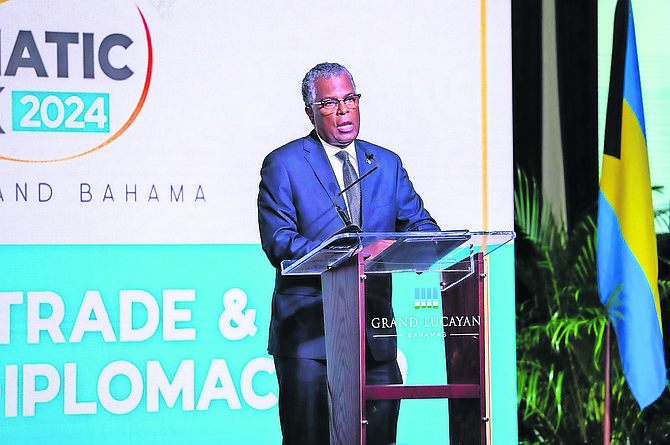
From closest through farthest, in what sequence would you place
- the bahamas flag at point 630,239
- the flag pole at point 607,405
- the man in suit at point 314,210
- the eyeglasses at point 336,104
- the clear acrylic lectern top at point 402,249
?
the clear acrylic lectern top at point 402,249
the man in suit at point 314,210
the eyeglasses at point 336,104
the bahamas flag at point 630,239
the flag pole at point 607,405

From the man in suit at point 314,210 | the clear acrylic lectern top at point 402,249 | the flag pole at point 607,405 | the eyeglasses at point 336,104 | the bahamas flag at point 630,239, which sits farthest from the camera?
the flag pole at point 607,405

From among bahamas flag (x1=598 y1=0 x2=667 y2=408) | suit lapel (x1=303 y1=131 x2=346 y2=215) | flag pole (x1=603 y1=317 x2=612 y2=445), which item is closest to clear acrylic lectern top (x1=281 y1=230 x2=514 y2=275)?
suit lapel (x1=303 y1=131 x2=346 y2=215)

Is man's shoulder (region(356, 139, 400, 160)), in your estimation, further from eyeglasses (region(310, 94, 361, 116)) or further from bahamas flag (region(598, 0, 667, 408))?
bahamas flag (region(598, 0, 667, 408))

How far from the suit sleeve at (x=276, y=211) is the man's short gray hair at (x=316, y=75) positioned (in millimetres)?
312

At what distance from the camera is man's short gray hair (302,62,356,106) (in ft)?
14.4

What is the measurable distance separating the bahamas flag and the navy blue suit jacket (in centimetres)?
93

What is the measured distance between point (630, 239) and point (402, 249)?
2169 mm

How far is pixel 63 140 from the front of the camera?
4246 millimetres

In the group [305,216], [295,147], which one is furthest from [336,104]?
Answer: [305,216]

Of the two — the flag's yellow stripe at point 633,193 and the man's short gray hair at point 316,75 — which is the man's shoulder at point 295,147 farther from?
the flag's yellow stripe at point 633,193

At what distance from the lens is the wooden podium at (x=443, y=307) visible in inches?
106

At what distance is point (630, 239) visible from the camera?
464 centimetres

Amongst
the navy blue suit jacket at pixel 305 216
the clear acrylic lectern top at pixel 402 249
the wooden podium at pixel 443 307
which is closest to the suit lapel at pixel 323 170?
the navy blue suit jacket at pixel 305 216

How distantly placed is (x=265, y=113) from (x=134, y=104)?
0.57 metres
